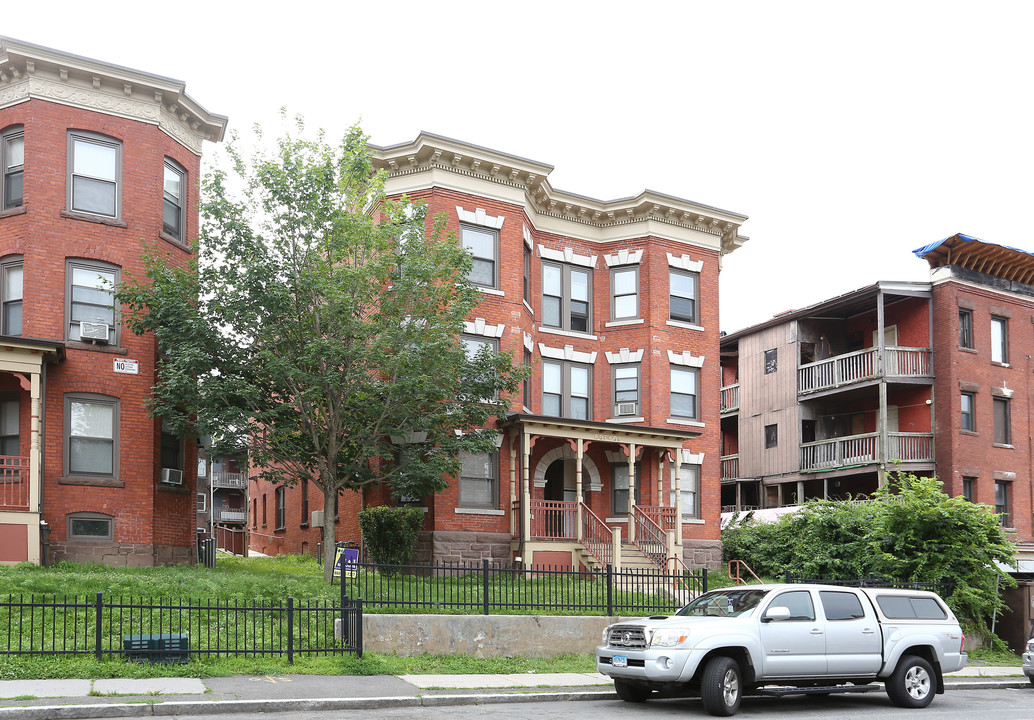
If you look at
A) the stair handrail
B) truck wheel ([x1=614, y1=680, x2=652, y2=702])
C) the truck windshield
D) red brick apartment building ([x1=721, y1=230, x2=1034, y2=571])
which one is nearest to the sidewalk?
truck wheel ([x1=614, y1=680, x2=652, y2=702])

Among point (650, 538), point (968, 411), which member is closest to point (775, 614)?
point (650, 538)

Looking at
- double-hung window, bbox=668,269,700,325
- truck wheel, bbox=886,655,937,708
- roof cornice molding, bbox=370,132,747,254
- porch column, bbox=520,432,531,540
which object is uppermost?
roof cornice molding, bbox=370,132,747,254

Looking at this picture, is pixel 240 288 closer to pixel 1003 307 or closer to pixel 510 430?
pixel 510 430

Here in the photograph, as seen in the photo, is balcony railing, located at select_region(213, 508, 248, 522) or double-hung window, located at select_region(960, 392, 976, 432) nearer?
double-hung window, located at select_region(960, 392, 976, 432)

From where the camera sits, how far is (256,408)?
71.0 feet

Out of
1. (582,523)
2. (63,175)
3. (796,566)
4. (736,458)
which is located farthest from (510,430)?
(736,458)

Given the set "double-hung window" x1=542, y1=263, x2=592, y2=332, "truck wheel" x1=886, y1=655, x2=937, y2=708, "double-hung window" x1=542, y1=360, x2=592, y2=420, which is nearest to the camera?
"truck wheel" x1=886, y1=655, x2=937, y2=708

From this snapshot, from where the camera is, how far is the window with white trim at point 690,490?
30.5 metres

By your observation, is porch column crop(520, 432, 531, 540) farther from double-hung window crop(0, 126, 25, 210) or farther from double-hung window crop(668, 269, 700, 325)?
double-hung window crop(0, 126, 25, 210)

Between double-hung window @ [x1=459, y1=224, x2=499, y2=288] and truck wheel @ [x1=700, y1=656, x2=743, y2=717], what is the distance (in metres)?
15.8

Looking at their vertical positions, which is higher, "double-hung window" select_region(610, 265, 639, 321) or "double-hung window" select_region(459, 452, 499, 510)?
"double-hung window" select_region(610, 265, 639, 321)

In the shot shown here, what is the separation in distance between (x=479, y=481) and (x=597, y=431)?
341cm

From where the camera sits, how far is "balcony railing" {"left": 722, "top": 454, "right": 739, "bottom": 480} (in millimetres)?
42000

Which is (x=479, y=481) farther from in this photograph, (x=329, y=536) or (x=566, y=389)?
(x=329, y=536)
